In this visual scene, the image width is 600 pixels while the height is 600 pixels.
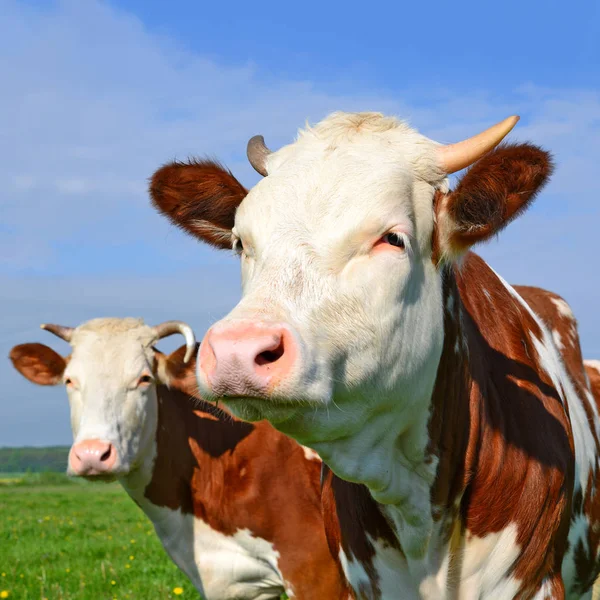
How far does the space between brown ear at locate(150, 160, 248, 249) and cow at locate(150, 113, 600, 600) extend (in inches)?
0.4

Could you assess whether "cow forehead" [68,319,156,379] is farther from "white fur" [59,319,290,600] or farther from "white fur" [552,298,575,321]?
"white fur" [552,298,575,321]

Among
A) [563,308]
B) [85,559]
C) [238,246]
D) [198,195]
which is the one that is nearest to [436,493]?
[238,246]

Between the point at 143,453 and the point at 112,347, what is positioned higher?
the point at 112,347

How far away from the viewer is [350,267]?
3035mm

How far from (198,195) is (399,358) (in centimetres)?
149

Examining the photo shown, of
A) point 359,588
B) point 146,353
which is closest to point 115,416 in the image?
point 146,353

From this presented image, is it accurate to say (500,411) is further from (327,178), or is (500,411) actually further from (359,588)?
(327,178)

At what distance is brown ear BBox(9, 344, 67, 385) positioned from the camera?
329 inches

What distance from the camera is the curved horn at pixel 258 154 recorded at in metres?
4.08

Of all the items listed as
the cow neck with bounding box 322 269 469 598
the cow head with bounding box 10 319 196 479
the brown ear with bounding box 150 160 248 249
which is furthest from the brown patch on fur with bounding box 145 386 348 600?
the brown ear with bounding box 150 160 248 249

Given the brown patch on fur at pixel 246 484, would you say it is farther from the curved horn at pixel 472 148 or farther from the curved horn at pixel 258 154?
the curved horn at pixel 472 148

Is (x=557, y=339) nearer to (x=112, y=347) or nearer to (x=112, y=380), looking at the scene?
(x=112, y=380)

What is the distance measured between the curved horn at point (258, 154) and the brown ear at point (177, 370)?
3.94 metres

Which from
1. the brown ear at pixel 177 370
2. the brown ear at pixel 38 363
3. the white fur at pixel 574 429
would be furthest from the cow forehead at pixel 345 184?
the brown ear at pixel 38 363
